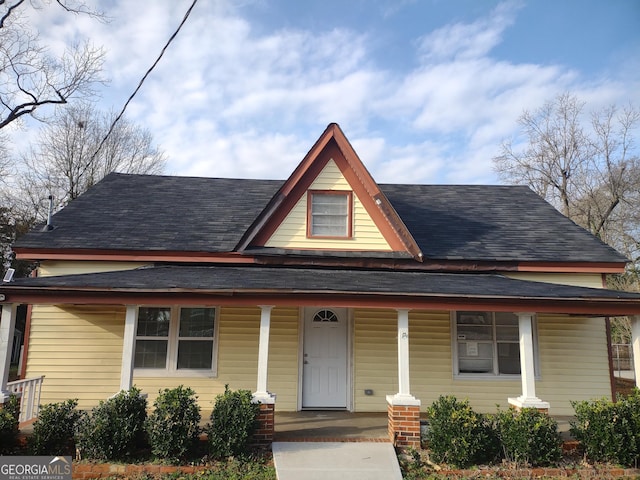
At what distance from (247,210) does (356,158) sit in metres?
3.63

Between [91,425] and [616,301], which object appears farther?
[616,301]

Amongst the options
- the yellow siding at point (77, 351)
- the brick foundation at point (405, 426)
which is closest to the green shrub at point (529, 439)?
the brick foundation at point (405, 426)

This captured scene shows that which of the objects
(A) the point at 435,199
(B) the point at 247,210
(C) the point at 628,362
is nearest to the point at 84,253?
(B) the point at 247,210

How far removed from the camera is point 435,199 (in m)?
13.6

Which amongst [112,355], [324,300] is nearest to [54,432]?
[112,355]

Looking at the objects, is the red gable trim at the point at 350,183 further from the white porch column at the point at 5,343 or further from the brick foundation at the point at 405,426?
the white porch column at the point at 5,343

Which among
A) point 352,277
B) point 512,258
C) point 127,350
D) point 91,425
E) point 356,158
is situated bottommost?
point 91,425

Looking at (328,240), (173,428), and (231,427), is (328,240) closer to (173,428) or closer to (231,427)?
(231,427)

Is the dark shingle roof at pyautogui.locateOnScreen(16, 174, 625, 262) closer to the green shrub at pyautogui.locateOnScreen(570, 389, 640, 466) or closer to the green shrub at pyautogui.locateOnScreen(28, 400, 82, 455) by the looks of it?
the green shrub at pyautogui.locateOnScreen(570, 389, 640, 466)

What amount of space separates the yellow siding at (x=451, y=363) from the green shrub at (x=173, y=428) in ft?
13.6

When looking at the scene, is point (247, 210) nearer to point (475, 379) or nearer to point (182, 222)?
point (182, 222)

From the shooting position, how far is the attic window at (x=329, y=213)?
10.4 meters

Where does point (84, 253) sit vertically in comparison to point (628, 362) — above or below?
above

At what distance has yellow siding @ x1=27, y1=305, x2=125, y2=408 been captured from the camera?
945 cm
